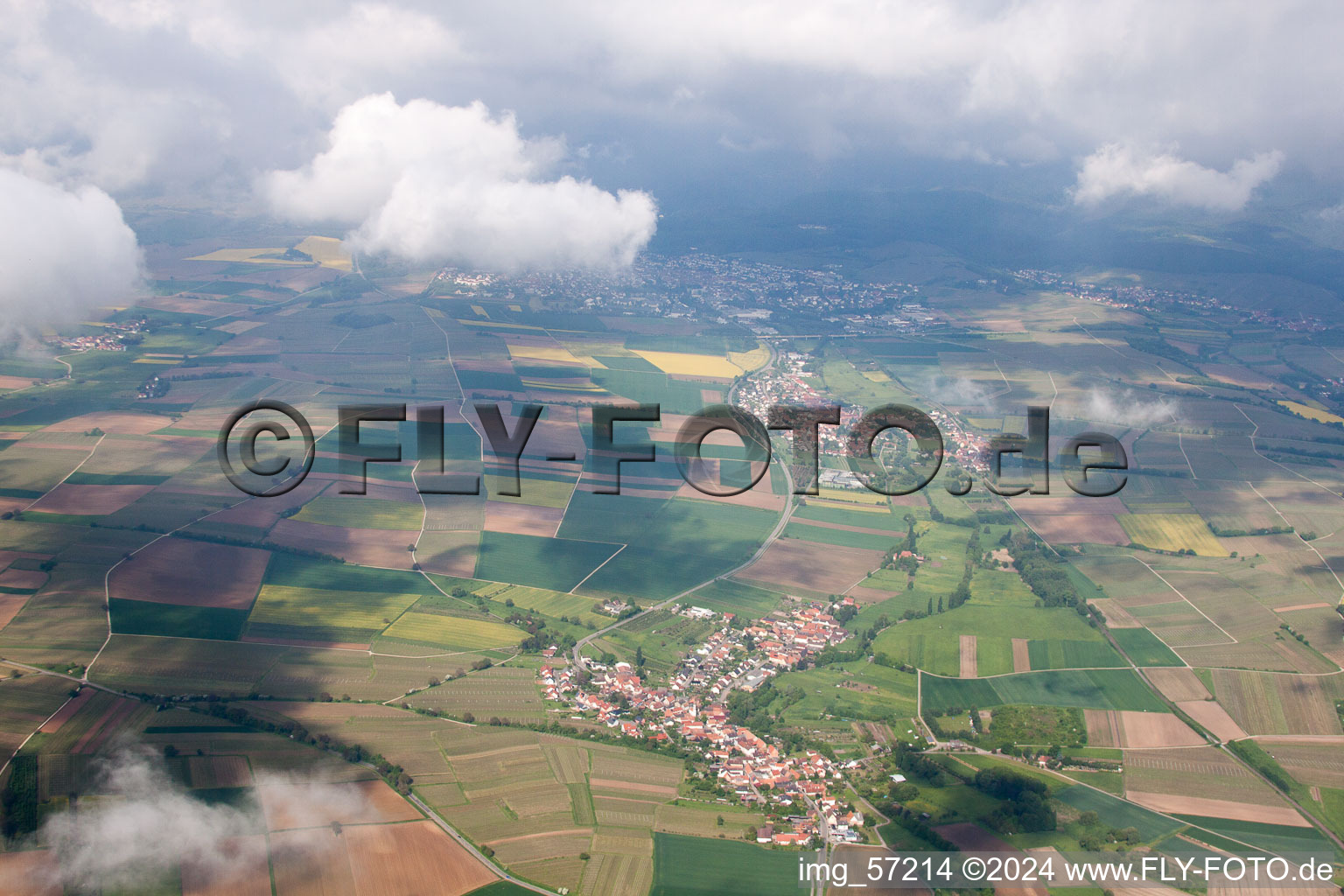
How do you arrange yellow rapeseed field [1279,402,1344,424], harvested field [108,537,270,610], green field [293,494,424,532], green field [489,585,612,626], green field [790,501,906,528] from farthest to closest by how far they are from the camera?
yellow rapeseed field [1279,402,1344,424], green field [790,501,906,528], green field [293,494,424,532], green field [489,585,612,626], harvested field [108,537,270,610]

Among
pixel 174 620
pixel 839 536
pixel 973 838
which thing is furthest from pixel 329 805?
pixel 839 536

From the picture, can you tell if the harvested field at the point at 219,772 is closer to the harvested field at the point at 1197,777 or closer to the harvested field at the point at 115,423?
the harvested field at the point at 1197,777

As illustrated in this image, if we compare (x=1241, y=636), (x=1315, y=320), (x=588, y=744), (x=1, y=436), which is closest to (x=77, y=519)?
(x=1, y=436)

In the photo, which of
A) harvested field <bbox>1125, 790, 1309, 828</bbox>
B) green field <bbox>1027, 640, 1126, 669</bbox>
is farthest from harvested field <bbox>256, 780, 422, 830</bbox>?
green field <bbox>1027, 640, 1126, 669</bbox>

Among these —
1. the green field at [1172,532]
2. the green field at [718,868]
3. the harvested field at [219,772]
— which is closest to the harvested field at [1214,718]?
the green field at [1172,532]

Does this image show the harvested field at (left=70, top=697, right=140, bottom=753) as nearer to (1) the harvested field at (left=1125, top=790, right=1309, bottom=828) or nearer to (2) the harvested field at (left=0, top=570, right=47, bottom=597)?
(2) the harvested field at (left=0, top=570, right=47, bottom=597)
